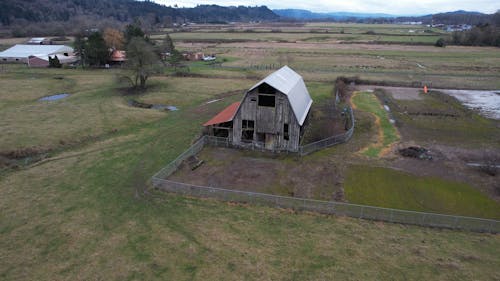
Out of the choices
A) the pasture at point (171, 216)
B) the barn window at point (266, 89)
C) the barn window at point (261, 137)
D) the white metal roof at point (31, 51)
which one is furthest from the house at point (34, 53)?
the barn window at point (261, 137)

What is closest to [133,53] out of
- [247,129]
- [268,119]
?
[247,129]

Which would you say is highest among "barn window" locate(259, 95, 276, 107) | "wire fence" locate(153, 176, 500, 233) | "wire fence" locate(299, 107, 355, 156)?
"barn window" locate(259, 95, 276, 107)

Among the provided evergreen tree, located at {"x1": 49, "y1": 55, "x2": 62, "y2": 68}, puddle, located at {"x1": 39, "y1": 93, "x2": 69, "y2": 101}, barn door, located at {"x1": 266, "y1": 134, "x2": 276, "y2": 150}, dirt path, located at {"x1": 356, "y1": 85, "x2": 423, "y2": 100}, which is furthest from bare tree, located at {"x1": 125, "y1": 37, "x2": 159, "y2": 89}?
dirt path, located at {"x1": 356, "y1": 85, "x2": 423, "y2": 100}

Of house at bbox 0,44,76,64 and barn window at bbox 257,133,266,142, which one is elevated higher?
house at bbox 0,44,76,64

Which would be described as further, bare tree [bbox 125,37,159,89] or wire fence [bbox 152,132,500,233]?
bare tree [bbox 125,37,159,89]

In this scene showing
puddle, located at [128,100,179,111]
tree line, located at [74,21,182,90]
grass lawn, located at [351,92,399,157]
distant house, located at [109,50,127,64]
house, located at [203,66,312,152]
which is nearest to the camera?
house, located at [203,66,312,152]

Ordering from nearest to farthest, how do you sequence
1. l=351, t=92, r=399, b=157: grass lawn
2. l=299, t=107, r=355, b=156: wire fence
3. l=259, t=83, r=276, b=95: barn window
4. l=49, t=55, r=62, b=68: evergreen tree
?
l=259, t=83, r=276, b=95: barn window → l=299, t=107, r=355, b=156: wire fence → l=351, t=92, r=399, b=157: grass lawn → l=49, t=55, r=62, b=68: evergreen tree

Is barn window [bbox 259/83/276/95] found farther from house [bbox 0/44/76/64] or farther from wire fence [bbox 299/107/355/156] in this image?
house [bbox 0/44/76/64]
